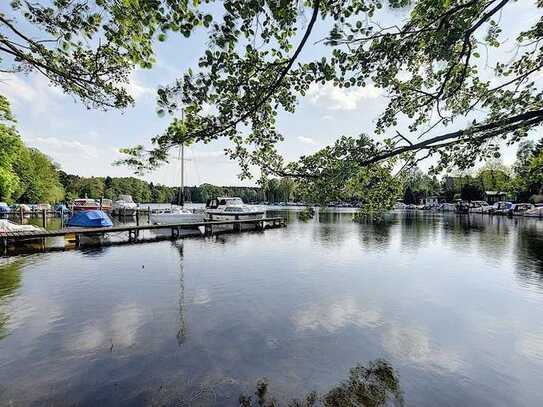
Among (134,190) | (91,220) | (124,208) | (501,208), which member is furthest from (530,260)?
(134,190)

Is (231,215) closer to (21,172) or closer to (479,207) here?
(21,172)

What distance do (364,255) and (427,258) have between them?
431cm

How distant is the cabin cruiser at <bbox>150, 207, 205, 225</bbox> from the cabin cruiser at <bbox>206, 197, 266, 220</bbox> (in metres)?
8.21

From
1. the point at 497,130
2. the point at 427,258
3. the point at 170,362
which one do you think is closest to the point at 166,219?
the point at 427,258

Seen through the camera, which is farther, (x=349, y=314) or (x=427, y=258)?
(x=427, y=258)

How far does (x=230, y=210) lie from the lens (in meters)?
45.4

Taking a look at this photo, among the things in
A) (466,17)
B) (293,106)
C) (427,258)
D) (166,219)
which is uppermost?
(466,17)

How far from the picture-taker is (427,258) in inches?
853

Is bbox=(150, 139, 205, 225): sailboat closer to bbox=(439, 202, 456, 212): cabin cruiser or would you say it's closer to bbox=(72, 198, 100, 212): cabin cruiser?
bbox=(72, 198, 100, 212): cabin cruiser

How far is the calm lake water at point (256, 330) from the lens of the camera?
6.52m

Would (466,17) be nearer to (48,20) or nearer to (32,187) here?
(48,20)

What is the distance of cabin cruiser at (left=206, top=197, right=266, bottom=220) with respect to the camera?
45.3 meters

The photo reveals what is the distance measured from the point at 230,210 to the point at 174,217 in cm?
1096

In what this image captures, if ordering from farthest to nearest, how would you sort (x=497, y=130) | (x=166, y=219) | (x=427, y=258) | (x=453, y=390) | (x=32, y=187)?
(x=32, y=187), (x=166, y=219), (x=427, y=258), (x=453, y=390), (x=497, y=130)
